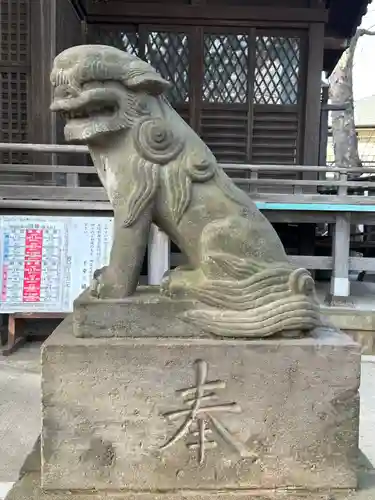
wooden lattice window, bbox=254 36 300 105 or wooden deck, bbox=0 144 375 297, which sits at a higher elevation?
wooden lattice window, bbox=254 36 300 105

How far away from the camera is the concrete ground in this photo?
3.57 meters


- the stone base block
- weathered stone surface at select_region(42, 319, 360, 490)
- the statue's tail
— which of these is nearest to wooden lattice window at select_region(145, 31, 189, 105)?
the statue's tail

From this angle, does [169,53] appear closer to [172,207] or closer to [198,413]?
[172,207]

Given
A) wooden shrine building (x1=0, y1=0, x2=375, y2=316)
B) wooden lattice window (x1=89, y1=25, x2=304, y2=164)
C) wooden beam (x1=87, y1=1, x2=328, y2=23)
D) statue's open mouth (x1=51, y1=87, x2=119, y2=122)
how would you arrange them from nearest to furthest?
statue's open mouth (x1=51, y1=87, x2=119, y2=122), wooden shrine building (x1=0, y1=0, x2=375, y2=316), wooden beam (x1=87, y1=1, x2=328, y2=23), wooden lattice window (x1=89, y1=25, x2=304, y2=164)

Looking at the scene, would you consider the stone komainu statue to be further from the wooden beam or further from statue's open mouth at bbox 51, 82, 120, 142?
the wooden beam

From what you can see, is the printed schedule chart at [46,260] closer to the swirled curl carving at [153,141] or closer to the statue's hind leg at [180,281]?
the statue's hind leg at [180,281]

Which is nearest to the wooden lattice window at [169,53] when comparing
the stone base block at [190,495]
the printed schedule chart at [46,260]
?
the printed schedule chart at [46,260]

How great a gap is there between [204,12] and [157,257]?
3.75 meters

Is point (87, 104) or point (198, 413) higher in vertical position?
point (87, 104)

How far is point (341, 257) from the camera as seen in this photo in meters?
6.64

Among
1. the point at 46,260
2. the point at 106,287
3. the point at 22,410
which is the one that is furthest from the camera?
the point at 46,260

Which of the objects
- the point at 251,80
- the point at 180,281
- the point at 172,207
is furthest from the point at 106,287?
the point at 251,80

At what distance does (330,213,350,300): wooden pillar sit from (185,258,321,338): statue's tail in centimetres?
455

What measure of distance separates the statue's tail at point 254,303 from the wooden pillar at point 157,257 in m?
3.72
